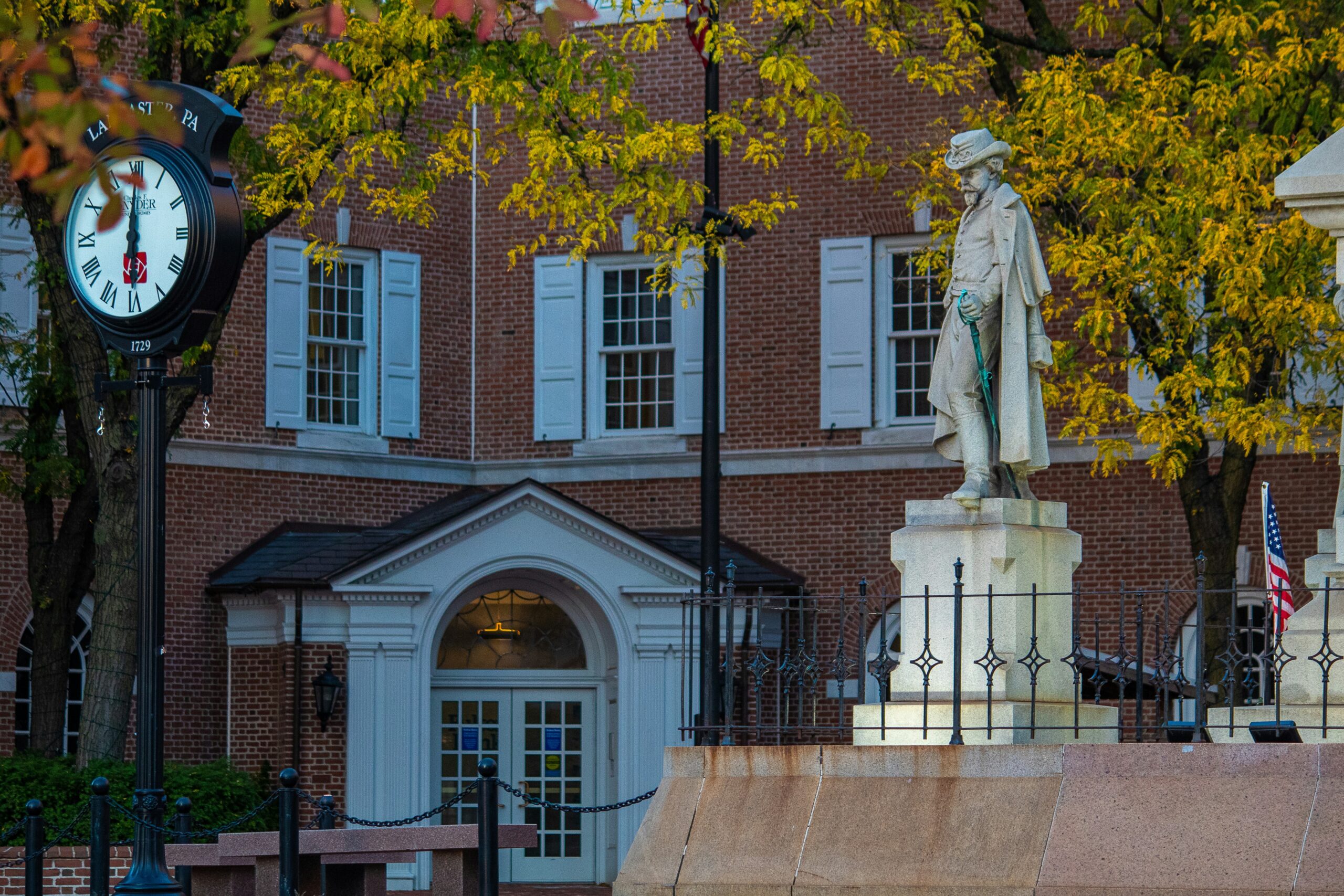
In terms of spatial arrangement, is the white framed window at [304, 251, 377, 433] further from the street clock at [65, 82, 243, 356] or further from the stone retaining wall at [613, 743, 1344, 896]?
the street clock at [65, 82, 243, 356]

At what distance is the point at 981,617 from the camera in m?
11.5

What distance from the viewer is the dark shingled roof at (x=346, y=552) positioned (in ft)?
75.6

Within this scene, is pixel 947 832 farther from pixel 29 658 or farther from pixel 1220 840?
pixel 29 658

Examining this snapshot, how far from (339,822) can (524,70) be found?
27.4 ft

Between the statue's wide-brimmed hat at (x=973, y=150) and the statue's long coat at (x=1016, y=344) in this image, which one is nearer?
the statue's long coat at (x=1016, y=344)

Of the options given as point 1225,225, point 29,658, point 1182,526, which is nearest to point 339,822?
point 29,658

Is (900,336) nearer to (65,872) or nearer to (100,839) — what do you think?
(65,872)

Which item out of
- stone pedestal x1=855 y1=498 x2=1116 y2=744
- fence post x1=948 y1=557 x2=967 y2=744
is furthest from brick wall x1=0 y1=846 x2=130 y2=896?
fence post x1=948 y1=557 x2=967 y2=744

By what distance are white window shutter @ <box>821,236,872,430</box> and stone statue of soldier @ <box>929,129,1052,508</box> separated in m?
12.4

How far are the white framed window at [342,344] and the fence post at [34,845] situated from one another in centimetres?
1221

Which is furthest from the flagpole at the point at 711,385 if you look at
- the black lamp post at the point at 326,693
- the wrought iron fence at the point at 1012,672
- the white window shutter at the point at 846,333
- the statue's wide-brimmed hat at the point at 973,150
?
the statue's wide-brimmed hat at the point at 973,150

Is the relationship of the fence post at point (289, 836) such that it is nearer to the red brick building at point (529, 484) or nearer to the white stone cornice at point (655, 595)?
the red brick building at point (529, 484)

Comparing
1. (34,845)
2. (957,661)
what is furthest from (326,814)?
(957,661)

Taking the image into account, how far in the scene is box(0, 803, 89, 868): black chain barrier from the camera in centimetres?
1307
